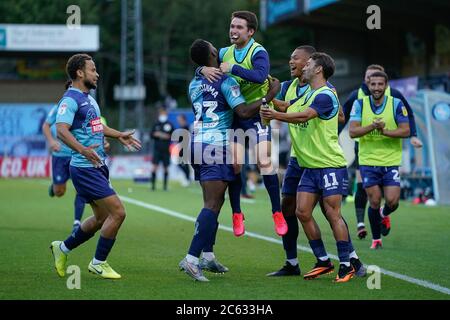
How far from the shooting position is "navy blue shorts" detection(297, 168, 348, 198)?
9.48m

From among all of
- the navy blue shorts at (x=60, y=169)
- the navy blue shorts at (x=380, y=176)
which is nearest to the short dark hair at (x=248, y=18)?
→ the navy blue shorts at (x=380, y=176)

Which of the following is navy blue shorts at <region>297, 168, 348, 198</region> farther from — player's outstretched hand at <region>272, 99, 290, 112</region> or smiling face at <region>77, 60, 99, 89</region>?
smiling face at <region>77, 60, 99, 89</region>

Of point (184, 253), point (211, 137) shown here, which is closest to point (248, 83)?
point (211, 137)

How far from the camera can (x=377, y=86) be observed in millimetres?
12625

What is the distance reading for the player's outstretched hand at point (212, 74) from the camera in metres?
9.36

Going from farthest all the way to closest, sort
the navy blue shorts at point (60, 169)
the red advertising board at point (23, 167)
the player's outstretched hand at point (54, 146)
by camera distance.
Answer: the red advertising board at point (23, 167)
the navy blue shorts at point (60, 169)
the player's outstretched hand at point (54, 146)

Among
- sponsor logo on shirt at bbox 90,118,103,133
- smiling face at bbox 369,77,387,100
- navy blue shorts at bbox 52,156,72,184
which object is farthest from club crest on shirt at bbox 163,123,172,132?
sponsor logo on shirt at bbox 90,118,103,133

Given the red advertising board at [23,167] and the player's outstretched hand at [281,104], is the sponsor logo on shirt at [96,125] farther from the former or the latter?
the red advertising board at [23,167]

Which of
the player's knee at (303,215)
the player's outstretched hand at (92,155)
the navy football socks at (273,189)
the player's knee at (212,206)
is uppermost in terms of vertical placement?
the player's outstretched hand at (92,155)

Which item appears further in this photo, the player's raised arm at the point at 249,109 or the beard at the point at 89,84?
the beard at the point at 89,84

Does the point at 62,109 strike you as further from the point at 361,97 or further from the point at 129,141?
the point at 361,97
